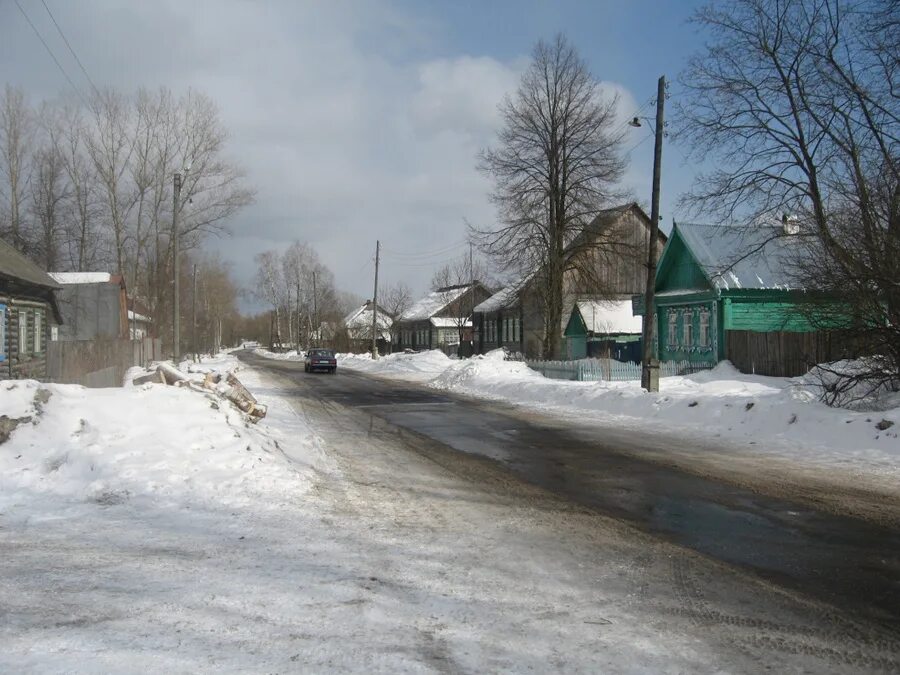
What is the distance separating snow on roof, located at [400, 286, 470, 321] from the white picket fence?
43.4 metres

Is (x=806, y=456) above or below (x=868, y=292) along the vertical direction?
below

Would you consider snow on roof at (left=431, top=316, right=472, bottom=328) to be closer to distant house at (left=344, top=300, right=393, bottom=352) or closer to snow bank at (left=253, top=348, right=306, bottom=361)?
distant house at (left=344, top=300, right=393, bottom=352)

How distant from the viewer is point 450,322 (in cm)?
7331

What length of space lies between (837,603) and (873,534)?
7.27ft

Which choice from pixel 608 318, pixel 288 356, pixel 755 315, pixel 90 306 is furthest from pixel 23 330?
pixel 288 356

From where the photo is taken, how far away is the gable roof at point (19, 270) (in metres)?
22.9

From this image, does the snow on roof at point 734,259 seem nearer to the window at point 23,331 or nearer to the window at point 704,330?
the window at point 704,330

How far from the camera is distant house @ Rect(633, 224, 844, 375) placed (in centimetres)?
2388

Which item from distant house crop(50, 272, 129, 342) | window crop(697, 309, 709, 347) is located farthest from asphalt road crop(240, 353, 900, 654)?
distant house crop(50, 272, 129, 342)

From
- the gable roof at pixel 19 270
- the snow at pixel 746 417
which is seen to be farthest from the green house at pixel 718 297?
the gable roof at pixel 19 270

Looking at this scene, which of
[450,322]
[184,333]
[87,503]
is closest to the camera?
[87,503]

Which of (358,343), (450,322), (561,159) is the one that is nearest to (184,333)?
(358,343)

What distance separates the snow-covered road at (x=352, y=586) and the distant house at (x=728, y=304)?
1846 cm

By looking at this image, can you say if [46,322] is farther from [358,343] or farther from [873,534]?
[358,343]
